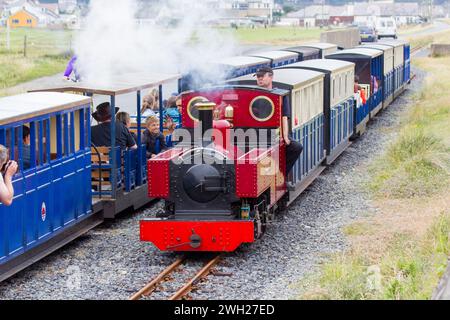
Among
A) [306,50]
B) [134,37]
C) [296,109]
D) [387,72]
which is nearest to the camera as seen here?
[296,109]

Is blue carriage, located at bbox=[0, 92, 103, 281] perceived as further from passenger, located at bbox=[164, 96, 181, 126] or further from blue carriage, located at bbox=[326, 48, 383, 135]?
blue carriage, located at bbox=[326, 48, 383, 135]

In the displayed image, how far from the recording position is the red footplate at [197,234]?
11023 millimetres

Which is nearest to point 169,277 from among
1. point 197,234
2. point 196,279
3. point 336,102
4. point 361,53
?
point 196,279

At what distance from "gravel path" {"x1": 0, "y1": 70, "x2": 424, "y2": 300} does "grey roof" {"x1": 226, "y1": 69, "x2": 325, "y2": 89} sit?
77.0 inches

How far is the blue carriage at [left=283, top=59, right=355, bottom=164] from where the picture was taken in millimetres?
16953

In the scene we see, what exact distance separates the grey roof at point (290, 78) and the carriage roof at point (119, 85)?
1.51 meters

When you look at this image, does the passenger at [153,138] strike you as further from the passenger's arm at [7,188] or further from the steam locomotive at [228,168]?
the passenger's arm at [7,188]

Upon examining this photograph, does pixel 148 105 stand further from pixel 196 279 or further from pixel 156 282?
pixel 156 282

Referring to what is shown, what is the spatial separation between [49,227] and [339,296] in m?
4.01

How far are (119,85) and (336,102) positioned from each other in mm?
5727

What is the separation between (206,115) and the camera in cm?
1136

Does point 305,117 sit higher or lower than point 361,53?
lower

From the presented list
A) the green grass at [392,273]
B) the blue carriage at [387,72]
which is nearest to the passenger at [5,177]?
the green grass at [392,273]

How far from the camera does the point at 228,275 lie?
1056 cm
